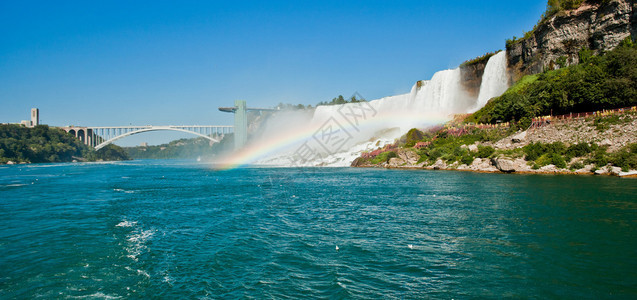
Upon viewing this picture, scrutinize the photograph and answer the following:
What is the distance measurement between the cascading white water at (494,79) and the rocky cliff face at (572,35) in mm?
1034

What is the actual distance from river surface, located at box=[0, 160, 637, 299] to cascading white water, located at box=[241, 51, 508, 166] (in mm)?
31861

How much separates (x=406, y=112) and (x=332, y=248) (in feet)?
159

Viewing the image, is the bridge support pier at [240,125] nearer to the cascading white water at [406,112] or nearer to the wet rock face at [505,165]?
the cascading white water at [406,112]

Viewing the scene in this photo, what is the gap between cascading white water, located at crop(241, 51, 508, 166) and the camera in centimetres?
4419

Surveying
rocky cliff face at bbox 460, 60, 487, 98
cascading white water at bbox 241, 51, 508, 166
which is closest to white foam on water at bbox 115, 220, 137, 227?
cascading white water at bbox 241, 51, 508, 166

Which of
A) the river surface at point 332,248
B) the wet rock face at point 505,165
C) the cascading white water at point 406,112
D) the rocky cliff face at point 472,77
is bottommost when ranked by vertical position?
the river surface at point 332,248

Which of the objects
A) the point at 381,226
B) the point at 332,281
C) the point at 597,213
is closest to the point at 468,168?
the point at 597,213

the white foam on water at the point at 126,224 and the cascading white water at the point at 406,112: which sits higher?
the cascading white water at the point at 406,112

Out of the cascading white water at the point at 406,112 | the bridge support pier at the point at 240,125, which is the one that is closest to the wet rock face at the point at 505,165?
the cascading white water at the point at 406,112

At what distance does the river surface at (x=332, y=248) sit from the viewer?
19.1 ft

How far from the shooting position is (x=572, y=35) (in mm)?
34969

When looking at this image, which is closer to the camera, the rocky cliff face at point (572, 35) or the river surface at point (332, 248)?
the river surface at point (332, 248)

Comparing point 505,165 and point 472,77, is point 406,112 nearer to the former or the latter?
point 472,77

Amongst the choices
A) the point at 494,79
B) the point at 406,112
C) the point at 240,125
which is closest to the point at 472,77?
the point at 494,79
